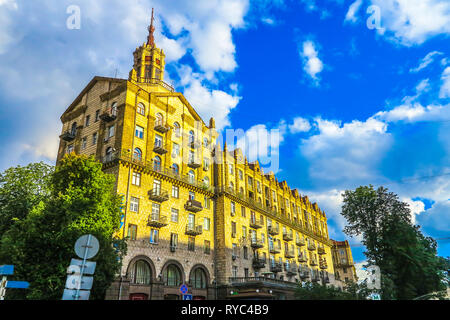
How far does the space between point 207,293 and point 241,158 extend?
78.4ft

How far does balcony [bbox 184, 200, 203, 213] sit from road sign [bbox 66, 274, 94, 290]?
103 ft

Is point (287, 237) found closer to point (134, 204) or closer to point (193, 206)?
point (193, 206)

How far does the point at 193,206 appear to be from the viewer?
4084 centimetres

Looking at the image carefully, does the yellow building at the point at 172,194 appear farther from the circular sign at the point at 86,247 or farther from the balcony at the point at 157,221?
the circular sign at the point at 86,247

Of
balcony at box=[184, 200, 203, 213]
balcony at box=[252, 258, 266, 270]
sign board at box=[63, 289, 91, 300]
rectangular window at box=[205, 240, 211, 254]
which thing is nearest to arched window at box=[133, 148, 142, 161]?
balcony at box=[184, 200, 203, 213]

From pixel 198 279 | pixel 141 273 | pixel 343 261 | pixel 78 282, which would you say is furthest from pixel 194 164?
pixel 343 261

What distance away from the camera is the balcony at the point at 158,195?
36594 mm

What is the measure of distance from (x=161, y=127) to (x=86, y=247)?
32648 mm

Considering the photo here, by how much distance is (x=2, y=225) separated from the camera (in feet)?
108

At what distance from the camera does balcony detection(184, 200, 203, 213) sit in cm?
4078

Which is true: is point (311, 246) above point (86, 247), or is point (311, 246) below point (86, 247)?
above

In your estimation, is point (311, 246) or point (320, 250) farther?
point (320, 250)

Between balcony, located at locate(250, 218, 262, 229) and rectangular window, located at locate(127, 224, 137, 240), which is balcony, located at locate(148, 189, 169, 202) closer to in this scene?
rectangular window, located at locate(127, 224, 137, 240)

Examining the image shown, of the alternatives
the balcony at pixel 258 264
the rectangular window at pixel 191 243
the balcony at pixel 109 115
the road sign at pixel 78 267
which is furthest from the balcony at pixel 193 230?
the road sign at pixel 78 267
